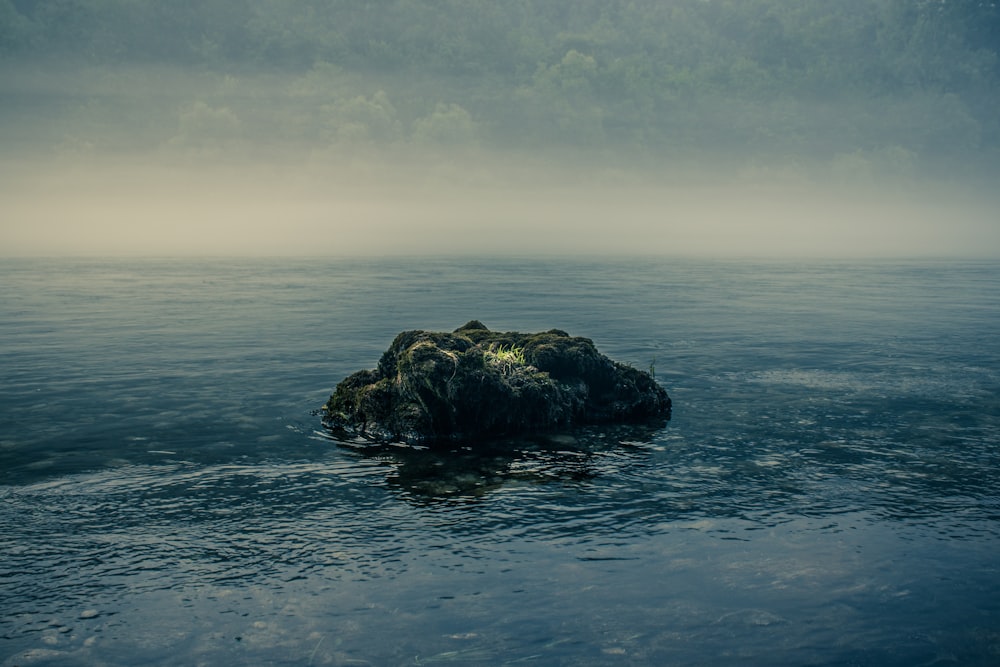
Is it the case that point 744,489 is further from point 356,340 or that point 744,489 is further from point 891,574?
point 356,340

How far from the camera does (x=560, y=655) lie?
15.1m

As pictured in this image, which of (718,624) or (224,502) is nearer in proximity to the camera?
(718,624)

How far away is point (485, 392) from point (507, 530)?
368 inches

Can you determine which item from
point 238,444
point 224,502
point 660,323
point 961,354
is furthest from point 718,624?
point 660,323

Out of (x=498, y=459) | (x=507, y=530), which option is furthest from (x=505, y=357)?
(x=507, y=530)

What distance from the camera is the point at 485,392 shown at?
29484mm

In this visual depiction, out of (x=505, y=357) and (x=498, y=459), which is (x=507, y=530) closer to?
(x=498, y=459)

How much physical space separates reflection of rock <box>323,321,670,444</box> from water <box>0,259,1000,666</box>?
1429 millimetres

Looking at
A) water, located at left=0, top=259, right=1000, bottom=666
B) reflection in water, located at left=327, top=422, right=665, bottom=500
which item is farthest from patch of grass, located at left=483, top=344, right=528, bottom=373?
water, located at left=0, top=259, right=1000, bottom=666

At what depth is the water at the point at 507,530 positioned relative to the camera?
1560 cm

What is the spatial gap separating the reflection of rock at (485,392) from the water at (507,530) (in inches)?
56.2

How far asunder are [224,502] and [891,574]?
15.3 metres

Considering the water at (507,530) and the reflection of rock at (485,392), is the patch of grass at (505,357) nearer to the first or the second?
the reflection of rock at (485,392)

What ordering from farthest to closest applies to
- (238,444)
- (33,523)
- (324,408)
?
(324,408) → (238,444) → (33,523)
